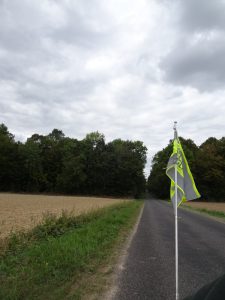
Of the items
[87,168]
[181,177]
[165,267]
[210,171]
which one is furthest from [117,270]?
[87,168]

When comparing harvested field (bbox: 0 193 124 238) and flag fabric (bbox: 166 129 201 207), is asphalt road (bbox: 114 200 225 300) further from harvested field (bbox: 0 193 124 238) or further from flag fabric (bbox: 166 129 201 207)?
harvested field (bbox: 0 193 124 238)

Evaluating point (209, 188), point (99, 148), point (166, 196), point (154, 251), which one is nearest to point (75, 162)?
point (99, 148)

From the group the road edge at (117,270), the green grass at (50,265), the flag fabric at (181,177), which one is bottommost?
the road edge at (117,270)

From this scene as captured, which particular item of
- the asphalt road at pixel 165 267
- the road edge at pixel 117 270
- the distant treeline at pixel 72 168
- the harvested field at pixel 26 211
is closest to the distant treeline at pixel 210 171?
the distant treeline at pixel 72 168

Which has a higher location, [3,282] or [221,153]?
[221,153]

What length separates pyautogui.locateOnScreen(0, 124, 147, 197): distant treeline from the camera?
89.1 meters

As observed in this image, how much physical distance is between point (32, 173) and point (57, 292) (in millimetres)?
88957

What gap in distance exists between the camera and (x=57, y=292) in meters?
4.68

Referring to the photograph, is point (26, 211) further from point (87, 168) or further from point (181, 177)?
point (87, 168)

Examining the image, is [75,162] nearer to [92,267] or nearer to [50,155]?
[50,155]

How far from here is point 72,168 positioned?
88688 mm

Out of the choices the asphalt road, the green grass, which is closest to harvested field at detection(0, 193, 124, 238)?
the green grass

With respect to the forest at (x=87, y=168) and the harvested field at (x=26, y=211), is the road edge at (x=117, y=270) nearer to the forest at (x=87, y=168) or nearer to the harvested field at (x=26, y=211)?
the harvested field at (x=26, y=211)

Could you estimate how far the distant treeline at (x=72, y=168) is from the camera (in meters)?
89.1
